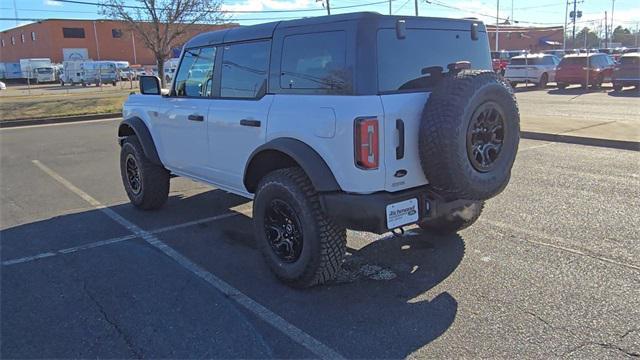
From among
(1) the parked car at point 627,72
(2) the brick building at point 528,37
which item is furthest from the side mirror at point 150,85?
(2) the brick building at point 528,37

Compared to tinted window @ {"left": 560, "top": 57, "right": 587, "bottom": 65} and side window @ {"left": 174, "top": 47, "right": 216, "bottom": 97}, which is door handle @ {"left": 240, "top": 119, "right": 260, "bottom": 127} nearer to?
side window @ {"left": 174, "top": 47, "right": 216, "bottom": 97}

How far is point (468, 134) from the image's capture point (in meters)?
3.45

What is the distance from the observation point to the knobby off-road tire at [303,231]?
3660 mm

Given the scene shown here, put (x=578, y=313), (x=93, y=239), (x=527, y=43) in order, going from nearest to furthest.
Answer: (x=578, y=313), (x=93, y=239), (x=527, y=43)

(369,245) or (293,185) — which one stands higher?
(293,185)

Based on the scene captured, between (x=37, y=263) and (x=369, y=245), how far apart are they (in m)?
2.98

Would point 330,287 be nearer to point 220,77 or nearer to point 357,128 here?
point 357,128

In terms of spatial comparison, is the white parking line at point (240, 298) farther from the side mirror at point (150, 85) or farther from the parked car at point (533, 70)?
the parked car at point (533, 70)

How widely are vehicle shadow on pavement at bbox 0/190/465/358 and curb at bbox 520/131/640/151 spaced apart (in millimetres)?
5948

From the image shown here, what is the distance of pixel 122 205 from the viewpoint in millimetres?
6547

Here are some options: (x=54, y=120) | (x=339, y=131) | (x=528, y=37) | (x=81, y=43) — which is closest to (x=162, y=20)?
(x=54, y=120)

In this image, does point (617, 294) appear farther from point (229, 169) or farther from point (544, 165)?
point (544, 165)

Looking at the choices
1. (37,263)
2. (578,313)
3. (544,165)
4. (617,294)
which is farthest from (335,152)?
(544,165)

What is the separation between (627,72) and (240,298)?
22590 mm
